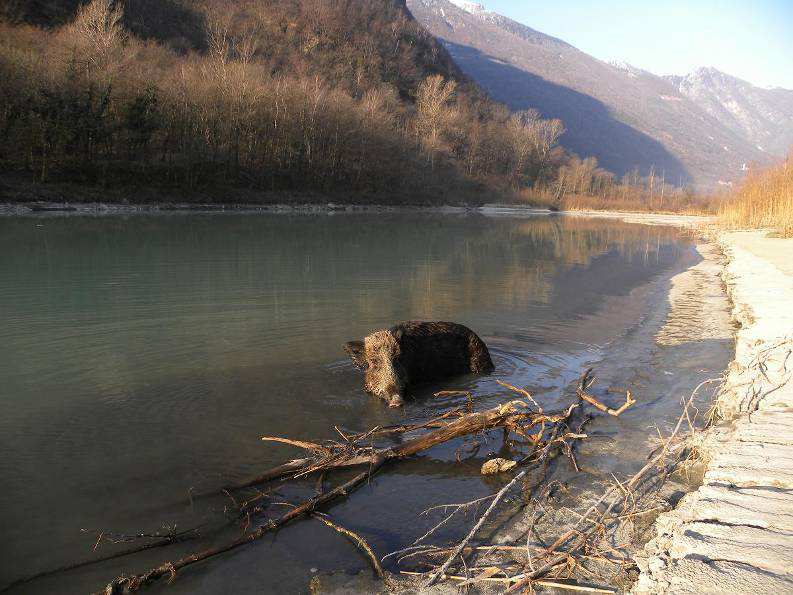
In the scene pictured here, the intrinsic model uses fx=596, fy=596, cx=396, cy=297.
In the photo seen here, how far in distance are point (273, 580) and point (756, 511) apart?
140 inches

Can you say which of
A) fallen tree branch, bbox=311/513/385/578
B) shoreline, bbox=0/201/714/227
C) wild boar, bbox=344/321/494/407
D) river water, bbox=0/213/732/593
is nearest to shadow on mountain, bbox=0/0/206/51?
shoreline, bbox=0/201/714/227

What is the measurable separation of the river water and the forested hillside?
104 feet

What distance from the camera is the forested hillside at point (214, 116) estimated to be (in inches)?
1922

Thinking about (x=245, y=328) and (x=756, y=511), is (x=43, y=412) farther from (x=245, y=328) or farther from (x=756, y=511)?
(x=756, y=511)

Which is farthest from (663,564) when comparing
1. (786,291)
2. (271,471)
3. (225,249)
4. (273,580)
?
(225,249)

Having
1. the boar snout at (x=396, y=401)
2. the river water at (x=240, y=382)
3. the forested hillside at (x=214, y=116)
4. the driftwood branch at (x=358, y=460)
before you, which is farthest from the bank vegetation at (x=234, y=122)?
the driftwood branch at (x=358, y=460)

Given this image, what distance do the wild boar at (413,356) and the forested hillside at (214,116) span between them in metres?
45.7

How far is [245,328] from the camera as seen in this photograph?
40.9 ft

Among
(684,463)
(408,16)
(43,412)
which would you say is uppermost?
(408,16)

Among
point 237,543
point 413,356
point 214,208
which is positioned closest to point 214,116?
point 214,208

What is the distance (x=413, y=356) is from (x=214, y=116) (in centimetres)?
5885

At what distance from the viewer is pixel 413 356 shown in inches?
350

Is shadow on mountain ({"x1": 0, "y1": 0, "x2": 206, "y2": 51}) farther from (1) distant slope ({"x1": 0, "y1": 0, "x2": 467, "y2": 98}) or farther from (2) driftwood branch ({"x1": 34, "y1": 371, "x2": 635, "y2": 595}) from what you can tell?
(2) driftwood branch ({"x1": 34, "y1": 371, "x2": 635, "y2": 595})

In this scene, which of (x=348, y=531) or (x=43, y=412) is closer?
(x=348, y=531)
